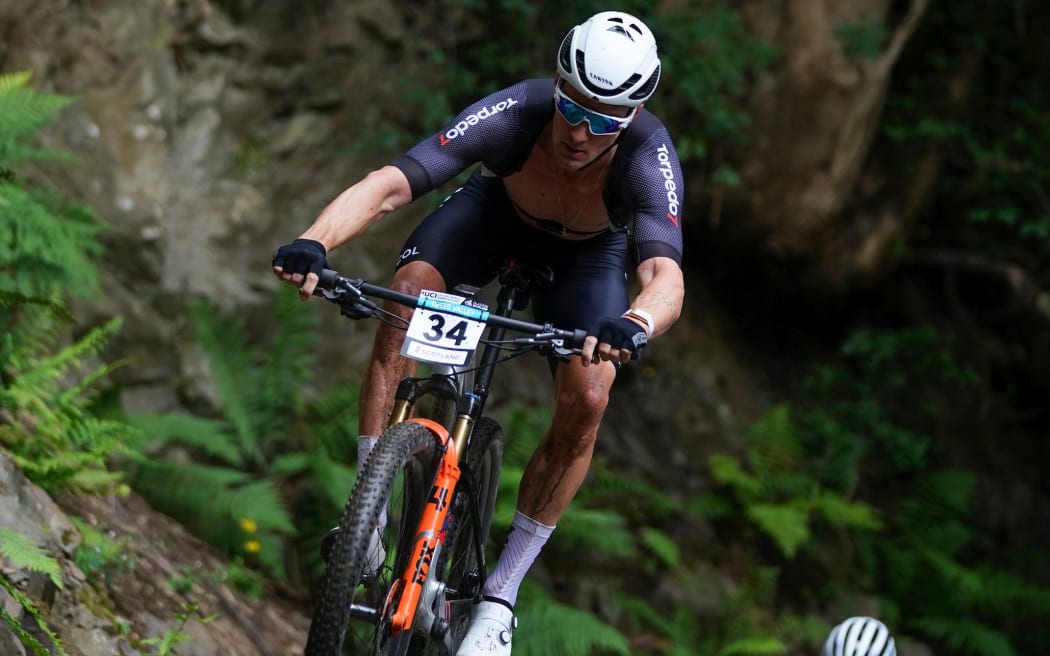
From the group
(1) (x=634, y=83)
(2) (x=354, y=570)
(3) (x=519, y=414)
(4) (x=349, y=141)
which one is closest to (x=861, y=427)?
(3) (x=519, y=414)

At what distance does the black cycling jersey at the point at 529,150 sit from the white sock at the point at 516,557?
4.02 ft

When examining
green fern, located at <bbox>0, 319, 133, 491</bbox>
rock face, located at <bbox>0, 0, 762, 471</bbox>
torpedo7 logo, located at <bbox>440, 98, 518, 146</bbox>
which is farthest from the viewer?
rock face, located at <bbox>0, 0, 762, 471</bbox>

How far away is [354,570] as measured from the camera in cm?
339

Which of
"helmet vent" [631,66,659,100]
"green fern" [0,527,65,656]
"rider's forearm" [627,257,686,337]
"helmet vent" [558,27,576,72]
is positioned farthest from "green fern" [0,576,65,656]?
"helmet vent" [631,66,659,100]

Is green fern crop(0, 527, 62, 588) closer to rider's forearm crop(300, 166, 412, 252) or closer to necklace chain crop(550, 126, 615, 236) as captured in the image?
rider's forearm crop(300, 166, 412, 252)

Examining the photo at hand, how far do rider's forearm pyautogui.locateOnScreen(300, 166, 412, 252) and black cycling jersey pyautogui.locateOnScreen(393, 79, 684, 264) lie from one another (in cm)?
8

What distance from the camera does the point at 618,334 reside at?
3525mm

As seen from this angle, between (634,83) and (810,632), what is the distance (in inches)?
229

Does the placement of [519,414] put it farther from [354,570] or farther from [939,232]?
[939,232]

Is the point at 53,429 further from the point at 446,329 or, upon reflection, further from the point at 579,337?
the point at 579,337

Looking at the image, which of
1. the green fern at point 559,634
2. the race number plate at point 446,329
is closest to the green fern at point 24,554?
the race number plate at point 446,329

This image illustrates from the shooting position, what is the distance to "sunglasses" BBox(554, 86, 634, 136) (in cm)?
437

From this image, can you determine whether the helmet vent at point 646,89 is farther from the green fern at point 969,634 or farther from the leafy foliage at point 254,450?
the green fern at point 969,634

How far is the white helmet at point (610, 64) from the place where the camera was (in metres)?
4.28
